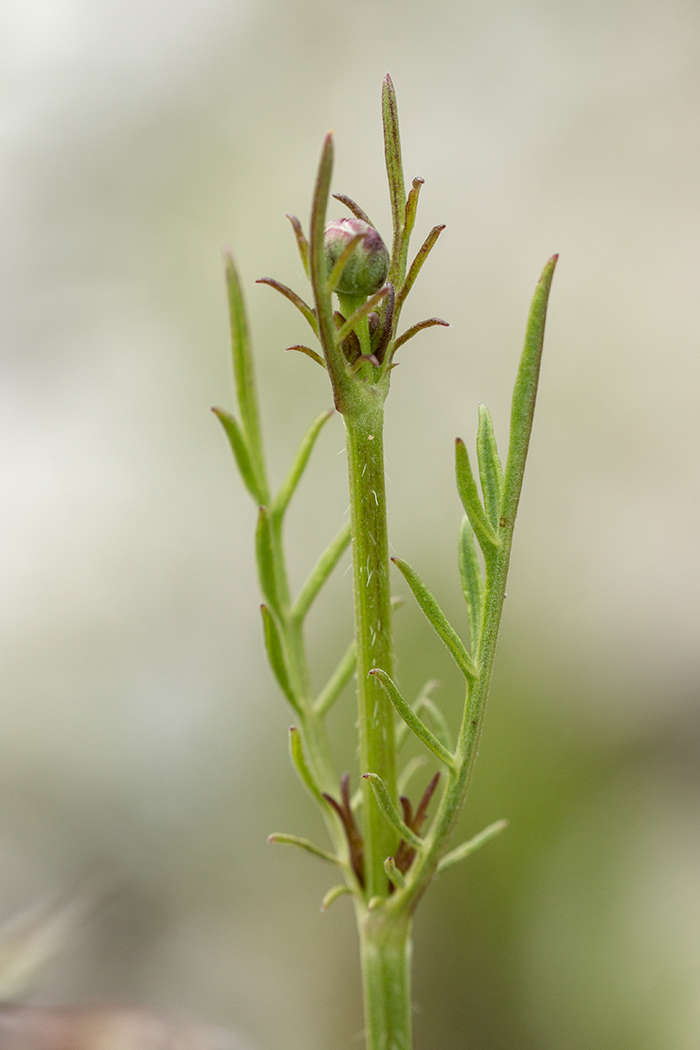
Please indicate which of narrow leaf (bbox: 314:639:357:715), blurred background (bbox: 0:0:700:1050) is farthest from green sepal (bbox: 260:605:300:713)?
blurred background (bbox: 0:0:700:1050)

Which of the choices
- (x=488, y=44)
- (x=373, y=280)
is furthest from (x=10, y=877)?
(x=488, y=44)

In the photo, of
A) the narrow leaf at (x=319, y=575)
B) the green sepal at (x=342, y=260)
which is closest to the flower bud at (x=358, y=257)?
the green sepal at (x=342, y=260)

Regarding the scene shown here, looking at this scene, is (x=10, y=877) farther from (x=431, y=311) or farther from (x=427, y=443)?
(x=431, y=311)

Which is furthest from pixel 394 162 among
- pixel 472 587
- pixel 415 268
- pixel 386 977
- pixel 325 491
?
pixel 325 491

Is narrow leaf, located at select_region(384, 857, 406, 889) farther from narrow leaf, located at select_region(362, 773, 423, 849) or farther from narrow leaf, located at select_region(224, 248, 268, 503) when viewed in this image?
narrow leaf, located at select_region(224, 248, 268, 503)

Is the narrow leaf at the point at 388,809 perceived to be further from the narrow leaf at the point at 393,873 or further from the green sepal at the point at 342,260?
the green sepal at the point at 342,260

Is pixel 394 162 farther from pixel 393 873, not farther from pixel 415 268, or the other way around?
pixel 393 873
